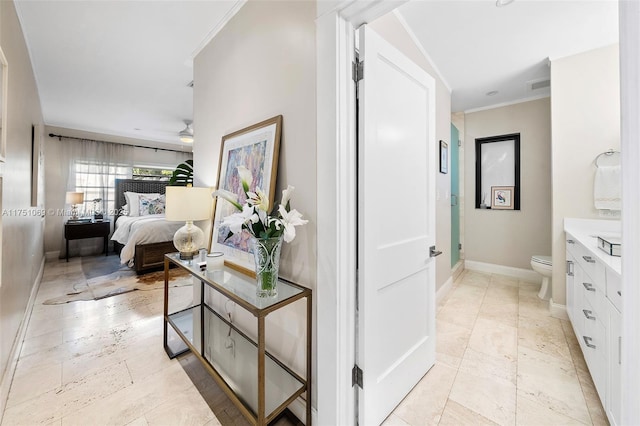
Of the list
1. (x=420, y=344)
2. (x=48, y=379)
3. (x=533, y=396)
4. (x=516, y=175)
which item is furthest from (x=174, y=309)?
(x=516, y=175)

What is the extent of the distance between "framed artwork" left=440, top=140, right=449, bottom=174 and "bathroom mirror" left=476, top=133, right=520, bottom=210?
138cm

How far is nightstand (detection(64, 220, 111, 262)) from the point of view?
4.75m

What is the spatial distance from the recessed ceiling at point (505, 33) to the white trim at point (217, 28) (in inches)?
45.4

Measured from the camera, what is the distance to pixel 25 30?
2141mm

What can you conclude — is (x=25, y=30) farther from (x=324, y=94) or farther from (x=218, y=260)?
(x=324, y=94)

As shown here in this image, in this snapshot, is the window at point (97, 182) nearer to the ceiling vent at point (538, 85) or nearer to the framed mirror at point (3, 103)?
the framed mirror at point (3, 103)

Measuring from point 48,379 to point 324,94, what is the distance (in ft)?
8.01

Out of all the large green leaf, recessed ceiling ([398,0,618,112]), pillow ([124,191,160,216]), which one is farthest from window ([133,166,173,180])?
recessed ceiling ([398,0,618,112])

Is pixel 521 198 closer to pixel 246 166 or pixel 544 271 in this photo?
pixel 544 271

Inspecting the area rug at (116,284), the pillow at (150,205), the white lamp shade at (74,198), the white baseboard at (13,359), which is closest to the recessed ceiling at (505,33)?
the white baseboard at (13,359)

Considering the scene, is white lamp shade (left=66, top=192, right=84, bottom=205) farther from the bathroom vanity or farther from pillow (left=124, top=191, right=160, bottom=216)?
the bathroom vanity

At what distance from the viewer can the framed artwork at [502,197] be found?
3792 millimetres

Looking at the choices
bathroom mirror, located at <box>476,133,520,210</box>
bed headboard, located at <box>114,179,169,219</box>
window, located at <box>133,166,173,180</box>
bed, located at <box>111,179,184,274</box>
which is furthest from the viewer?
window, located at <box>133,166,173,180</box>

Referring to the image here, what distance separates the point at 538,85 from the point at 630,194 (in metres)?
3.45
